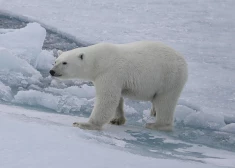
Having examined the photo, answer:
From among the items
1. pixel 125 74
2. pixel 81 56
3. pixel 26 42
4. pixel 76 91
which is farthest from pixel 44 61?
pixel 125 74

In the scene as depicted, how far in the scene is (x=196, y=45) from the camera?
910cm

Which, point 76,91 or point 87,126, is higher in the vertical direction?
point 76,91

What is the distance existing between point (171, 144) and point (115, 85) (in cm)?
77

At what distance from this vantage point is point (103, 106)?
4.80 meters

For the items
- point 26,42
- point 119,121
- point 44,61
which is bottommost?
point 119,121

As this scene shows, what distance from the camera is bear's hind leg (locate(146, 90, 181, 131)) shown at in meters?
5.24

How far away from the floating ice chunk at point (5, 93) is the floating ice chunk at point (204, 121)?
79.1 inches

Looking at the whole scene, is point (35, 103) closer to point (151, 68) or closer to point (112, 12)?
point (151, 68)

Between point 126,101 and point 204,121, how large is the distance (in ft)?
3.71

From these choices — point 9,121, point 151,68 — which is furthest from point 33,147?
point 151,68

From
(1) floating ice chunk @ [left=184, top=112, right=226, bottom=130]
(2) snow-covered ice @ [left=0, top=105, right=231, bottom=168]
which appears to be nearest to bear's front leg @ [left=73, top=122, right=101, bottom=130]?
(2) snow-covered ice @ [left=0, top=105, right=231, bottom=168]

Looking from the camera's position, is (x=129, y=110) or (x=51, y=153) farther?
(x=129, y=110)

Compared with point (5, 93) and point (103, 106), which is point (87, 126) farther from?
point (5, 93)

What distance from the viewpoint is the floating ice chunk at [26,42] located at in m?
7.32
